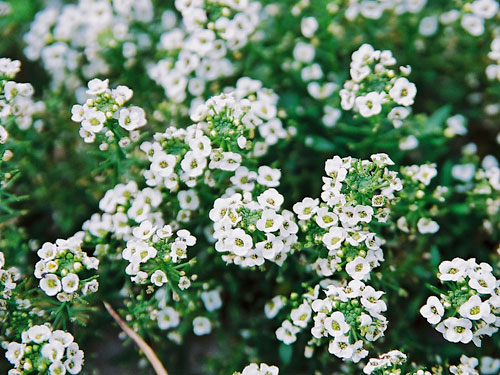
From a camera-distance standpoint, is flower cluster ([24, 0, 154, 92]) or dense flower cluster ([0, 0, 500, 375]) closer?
dense flower cluster ([0, 0, 500, 375])

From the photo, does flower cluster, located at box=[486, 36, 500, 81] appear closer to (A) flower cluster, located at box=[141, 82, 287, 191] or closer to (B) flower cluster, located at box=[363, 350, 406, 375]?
(A) flower cluster, located at box=[141, 82, 287, 191]

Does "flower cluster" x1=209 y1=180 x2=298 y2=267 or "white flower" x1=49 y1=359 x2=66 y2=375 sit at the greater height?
"flower cluster" x1=209 y1=180 x2=298 y2=267

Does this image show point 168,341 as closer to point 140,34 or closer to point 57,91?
point 57,91

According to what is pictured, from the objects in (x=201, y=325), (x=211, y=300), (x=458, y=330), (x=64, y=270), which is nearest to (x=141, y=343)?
(x=201, y=325)

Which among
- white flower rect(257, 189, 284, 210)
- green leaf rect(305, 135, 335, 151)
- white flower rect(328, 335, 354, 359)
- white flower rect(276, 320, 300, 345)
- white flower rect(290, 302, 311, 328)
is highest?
white flower rect(257, 189, 284, 210)

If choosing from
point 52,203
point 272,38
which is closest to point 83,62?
point 52,203

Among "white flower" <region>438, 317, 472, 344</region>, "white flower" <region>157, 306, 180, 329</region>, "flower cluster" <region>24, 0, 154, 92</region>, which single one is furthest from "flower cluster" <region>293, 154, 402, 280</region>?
"flower cluster" <region>24, 0, 154, 92</region>

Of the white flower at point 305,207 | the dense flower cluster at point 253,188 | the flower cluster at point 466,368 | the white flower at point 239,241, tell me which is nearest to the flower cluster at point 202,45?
the dense flower cluster at point 253,188
